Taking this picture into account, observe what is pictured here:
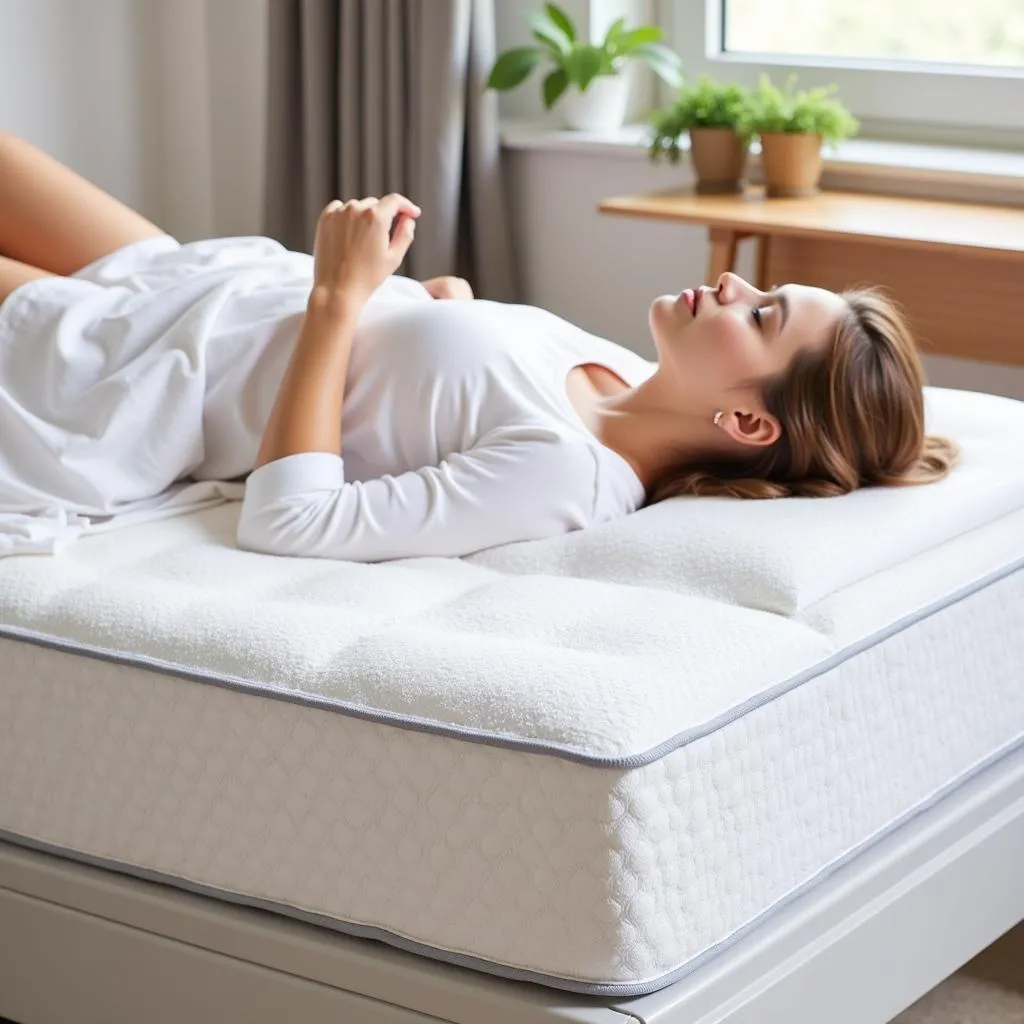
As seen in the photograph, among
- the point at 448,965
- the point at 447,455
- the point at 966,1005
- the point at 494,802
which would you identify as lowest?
the point at 966,1005

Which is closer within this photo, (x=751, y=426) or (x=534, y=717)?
(x=534, y=717)

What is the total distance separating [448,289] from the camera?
2184 mm

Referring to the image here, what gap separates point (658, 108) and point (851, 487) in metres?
1.94

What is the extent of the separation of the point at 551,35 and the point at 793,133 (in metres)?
Answer: 0.62

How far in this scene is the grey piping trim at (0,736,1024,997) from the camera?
125cm

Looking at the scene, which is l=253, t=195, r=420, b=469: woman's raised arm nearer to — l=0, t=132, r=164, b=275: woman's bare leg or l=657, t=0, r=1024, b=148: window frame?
l=0, t=132, r=164, b=275: woman's bare leg

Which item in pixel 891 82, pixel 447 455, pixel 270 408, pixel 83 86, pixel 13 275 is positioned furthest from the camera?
pixel 83 86

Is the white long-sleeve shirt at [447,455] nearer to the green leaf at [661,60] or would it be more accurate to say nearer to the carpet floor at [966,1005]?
the carpet floor at [966,1005]

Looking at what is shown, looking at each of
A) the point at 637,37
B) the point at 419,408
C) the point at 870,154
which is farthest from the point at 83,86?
the point at 419,408

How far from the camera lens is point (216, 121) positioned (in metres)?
3.77

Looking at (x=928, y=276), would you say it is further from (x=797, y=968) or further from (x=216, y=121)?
(x=216, y=121)

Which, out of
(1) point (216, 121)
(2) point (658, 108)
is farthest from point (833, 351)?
(1) point (216, 121)

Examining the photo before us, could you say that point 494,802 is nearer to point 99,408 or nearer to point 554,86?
point 99,408

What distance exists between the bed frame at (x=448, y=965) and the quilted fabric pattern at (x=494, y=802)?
0.08 feet
